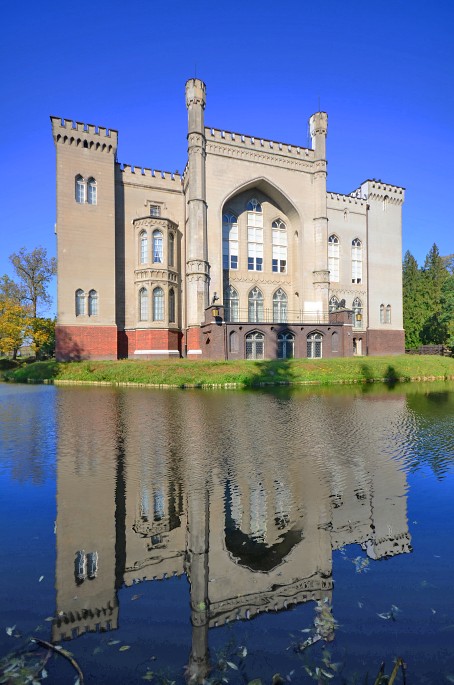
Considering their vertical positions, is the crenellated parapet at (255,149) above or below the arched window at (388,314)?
above

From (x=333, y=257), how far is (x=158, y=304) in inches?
788

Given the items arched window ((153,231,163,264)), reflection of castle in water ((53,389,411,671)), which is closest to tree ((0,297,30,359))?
arched window ((153,231,163,264))

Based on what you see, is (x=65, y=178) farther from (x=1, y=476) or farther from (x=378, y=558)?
(x=378, y=558)

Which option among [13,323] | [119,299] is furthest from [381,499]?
[13,323]

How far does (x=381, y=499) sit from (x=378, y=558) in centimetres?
162

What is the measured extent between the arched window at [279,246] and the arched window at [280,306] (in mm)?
2339

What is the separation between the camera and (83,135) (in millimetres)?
30984

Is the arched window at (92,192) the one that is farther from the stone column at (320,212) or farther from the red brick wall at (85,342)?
the stone column at (320,212)

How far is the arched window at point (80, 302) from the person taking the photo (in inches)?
1225

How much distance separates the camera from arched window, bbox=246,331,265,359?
30.0 m

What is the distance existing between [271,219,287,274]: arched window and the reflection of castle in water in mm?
29840

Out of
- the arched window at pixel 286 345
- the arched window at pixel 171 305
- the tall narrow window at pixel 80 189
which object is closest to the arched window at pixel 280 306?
the arched window at pixel 286 345

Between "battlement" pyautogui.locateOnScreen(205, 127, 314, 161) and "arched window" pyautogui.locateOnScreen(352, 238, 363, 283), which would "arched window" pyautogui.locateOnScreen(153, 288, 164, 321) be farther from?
"arched window" pyautogui.locateOnScreen(352, 238, 363, 283)

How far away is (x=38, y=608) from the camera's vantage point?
3287 mm
